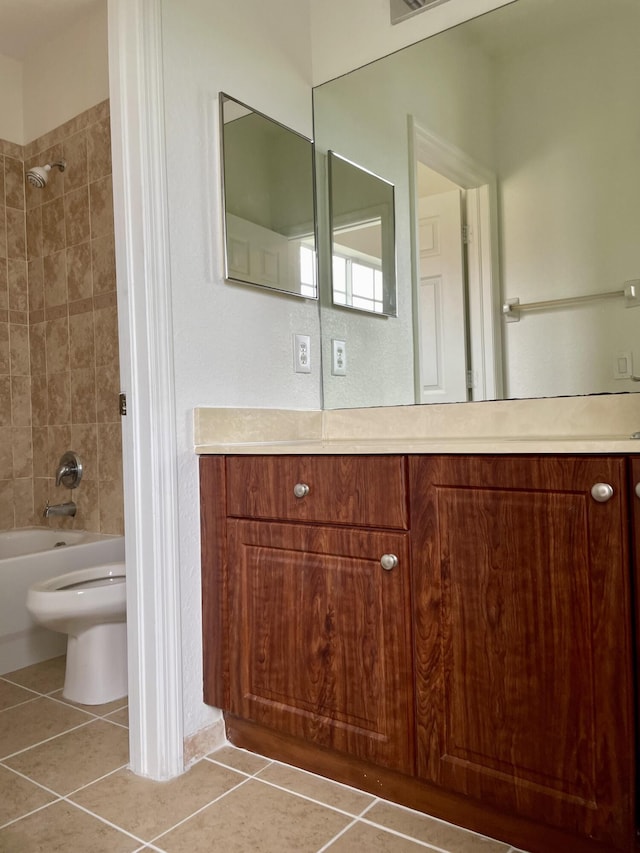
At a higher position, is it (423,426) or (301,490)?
(423,426)

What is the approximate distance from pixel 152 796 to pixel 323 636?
54cm

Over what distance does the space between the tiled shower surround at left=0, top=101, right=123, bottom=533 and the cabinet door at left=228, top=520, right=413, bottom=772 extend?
1.21 m

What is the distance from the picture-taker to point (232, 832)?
1357 millimetres

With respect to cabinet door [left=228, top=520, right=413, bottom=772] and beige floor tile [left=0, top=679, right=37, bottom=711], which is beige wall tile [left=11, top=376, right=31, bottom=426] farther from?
cabinet door [left=228, top=520, right=413, bottom=772]

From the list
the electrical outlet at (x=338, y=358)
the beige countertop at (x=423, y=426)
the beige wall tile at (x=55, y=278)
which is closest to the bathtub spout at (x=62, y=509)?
the beige wall tile at (x=55, y=278)

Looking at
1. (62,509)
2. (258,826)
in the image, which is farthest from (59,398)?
(258,826)

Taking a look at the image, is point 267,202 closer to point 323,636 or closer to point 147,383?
point 147,383

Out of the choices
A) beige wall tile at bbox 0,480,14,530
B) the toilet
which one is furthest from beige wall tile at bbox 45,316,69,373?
the toilet

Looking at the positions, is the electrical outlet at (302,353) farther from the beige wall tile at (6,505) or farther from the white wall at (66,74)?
the beige wall tile at (6,505)

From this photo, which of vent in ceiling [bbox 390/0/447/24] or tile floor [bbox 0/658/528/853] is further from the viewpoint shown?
vent in ceiling [bbox 390/0/447/24]

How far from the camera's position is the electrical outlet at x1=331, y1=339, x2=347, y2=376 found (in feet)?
6.97

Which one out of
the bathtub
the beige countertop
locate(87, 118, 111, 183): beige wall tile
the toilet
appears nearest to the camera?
the beige countertop

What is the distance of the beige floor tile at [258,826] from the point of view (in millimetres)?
1312

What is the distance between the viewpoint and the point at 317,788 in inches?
59.8
